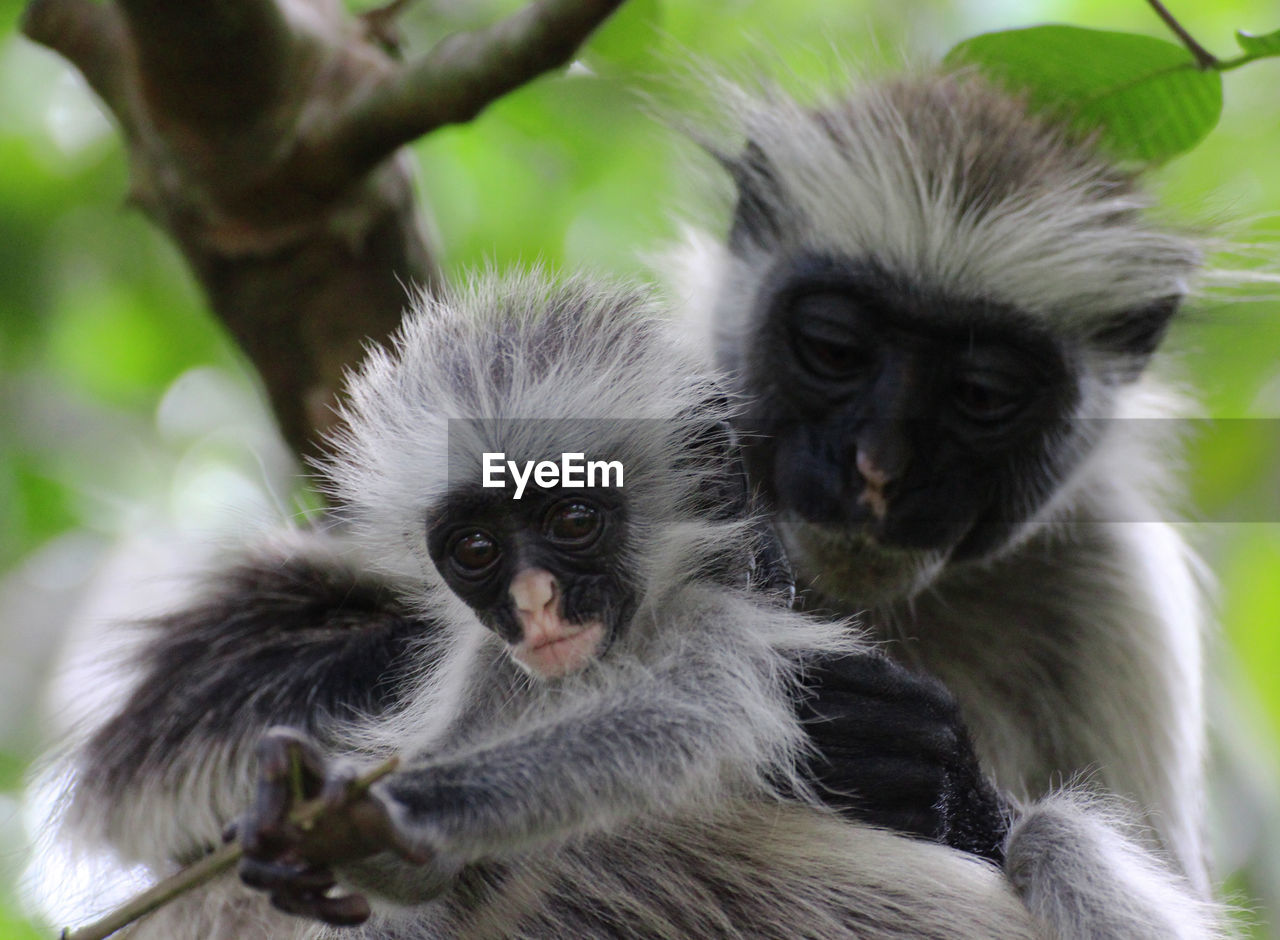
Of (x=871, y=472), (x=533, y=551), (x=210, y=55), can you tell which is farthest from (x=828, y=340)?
(x=210, y=55)

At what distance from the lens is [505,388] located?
236 cm

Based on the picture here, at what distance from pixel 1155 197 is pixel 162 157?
2.15 meters

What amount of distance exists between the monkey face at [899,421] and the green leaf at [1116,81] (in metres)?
0.43

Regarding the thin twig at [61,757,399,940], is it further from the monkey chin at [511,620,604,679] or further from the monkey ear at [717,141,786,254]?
the monkey ear at [717,141,786,254]

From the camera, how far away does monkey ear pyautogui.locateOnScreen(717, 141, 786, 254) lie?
321 centimetres

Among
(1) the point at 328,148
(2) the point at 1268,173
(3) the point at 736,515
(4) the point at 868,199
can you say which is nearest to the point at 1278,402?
(2) the point at 1268,173

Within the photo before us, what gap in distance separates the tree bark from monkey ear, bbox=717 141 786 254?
0.71 m

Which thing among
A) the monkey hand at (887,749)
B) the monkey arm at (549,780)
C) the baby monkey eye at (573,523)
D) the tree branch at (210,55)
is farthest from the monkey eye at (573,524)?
the tree branch at (210,55)

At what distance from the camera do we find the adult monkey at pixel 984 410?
9.02ft

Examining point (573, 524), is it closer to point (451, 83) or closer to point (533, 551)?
point (533, 551)

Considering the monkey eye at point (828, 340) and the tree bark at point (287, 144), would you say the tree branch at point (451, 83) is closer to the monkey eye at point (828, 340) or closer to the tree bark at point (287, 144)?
the tree bark at point (287, 144)

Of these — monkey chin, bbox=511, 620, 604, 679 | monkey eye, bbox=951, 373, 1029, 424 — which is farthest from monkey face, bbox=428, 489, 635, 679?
monkey eye, bbox=951, 373, 1029, 424

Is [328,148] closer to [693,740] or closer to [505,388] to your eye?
[505,388]

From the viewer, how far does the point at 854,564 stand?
2736 millimetres
